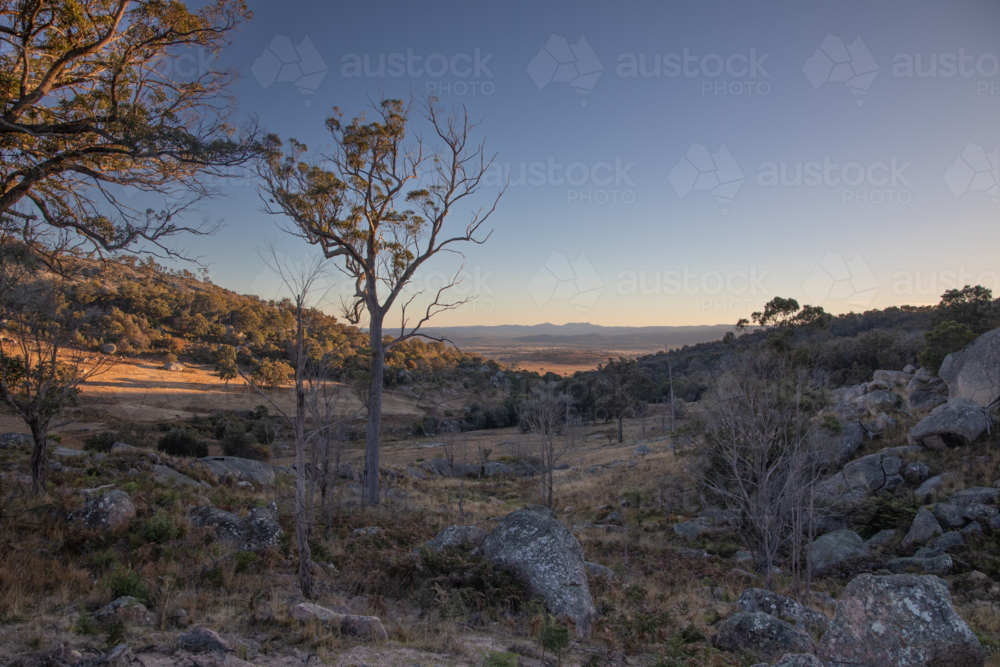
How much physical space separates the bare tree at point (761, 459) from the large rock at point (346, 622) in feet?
23.8

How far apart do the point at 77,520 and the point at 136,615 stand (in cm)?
376

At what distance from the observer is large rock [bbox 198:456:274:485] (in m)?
15.7

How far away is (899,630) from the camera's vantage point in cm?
509

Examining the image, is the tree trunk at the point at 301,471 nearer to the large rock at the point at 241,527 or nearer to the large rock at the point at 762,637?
the large rock at the point at 241,527

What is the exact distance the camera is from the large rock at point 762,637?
598cm

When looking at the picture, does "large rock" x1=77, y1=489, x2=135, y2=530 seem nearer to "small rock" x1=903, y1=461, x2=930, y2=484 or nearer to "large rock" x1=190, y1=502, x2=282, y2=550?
"large rock" x1=190, y1=502, x2=282, y2=550

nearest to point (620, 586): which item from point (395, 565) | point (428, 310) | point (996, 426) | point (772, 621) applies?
point (772, 621)

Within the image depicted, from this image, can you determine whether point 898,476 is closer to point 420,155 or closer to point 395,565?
point 395,565

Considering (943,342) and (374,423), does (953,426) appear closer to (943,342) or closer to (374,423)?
(943,342)

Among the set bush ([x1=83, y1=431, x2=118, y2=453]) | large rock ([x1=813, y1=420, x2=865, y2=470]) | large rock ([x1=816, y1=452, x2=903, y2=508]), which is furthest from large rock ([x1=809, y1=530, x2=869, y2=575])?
bush ([x1=83, y1=431, x2=118, y2=453])

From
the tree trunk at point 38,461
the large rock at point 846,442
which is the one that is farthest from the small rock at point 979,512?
the tree trunk at point 38,461

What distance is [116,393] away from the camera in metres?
37.2

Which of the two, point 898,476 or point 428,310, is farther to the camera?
point 898,476

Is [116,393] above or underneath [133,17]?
underneath
